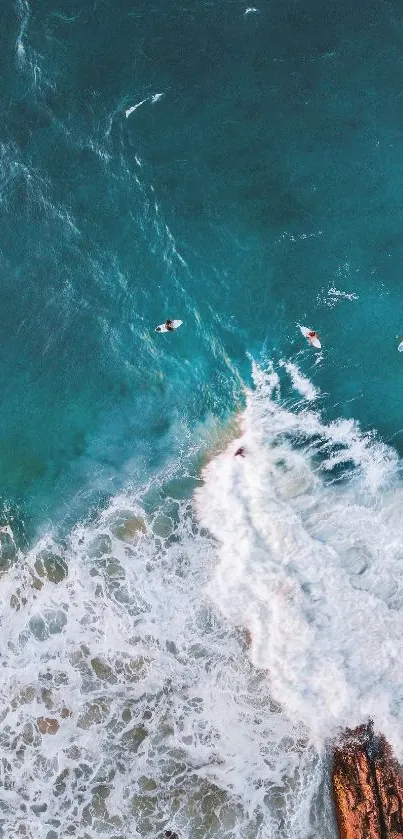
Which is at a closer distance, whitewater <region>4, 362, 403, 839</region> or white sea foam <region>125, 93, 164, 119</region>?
whitewater <region>4, 362, 403, 839</region>

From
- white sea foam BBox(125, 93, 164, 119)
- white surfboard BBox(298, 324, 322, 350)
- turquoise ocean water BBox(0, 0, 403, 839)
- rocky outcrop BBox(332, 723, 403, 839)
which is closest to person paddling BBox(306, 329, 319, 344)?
white surfboard BBox(298, 324, 322, 350)

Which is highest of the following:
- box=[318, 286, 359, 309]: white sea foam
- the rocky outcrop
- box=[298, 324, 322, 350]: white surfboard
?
box=[318, 286, 359, 309]: white sea foam

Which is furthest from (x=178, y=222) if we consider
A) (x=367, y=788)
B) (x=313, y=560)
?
(x=367, y=788)

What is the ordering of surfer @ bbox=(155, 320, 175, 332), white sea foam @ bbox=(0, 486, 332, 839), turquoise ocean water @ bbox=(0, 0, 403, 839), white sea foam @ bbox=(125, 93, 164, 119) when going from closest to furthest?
white sea foam @ bbox=(0, 486, 332, 839) < turquoise ocean water @ bbox=(0, 0, 403, 839) < surfer @ bbox=(155, 320, 175, 332) < white sea foam @ bbox=(125, 93, 164, 119)

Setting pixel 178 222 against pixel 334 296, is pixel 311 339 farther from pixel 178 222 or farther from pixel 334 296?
pixel 178 222

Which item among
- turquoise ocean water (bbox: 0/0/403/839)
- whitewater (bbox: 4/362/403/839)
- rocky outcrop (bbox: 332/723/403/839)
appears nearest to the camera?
rocky outcrop (bbox: 332/723/403/839)

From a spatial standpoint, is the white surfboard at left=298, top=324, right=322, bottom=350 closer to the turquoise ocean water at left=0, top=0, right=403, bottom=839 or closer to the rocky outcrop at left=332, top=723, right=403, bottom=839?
the turquoise ocean water at left=0, top=0, right=403, bottom=839

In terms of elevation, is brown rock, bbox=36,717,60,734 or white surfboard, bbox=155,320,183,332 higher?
white surfboard, bbox=155,320,183,332
